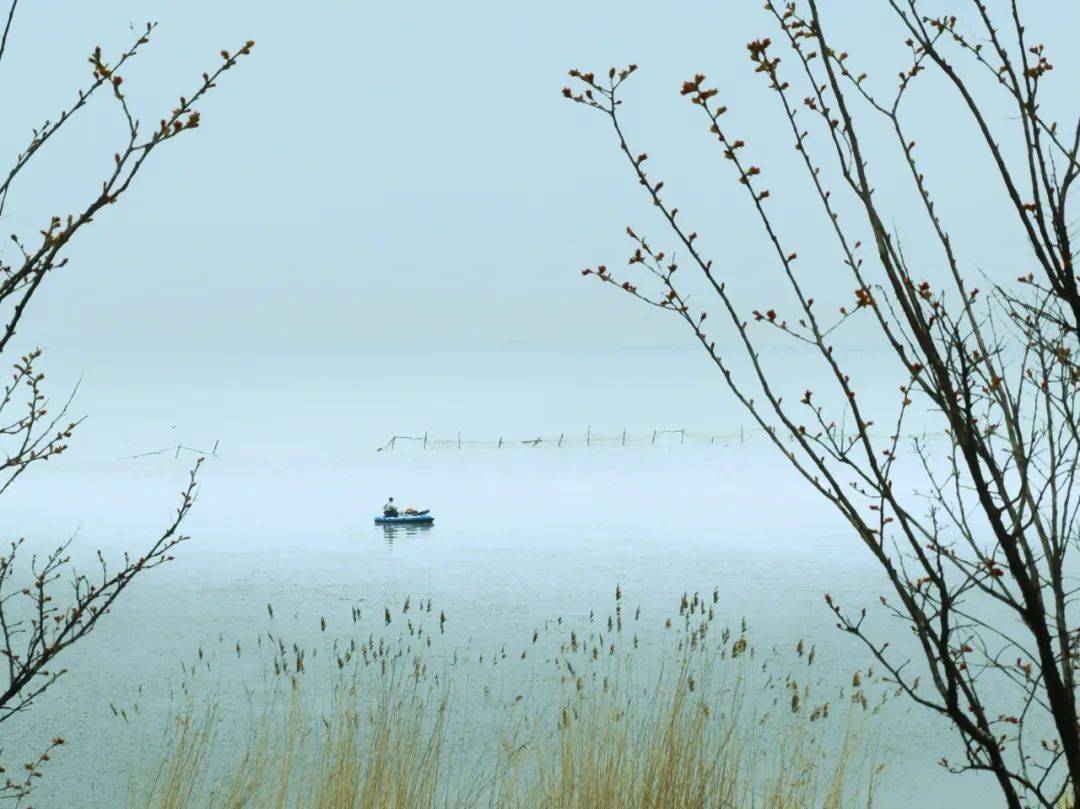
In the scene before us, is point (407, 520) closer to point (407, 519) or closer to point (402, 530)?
point (407, 519)

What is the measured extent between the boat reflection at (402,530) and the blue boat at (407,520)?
1.5 inches

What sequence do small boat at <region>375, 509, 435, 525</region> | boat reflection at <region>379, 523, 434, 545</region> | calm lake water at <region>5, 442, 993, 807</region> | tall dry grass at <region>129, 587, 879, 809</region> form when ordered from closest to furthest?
Answer: tall dry grass at <region>129, 587, 879, 809</region>
calm lake water at <region>5, 442, 993, 807</region>
boat reflection at <region>379, 523, 434, 545</region>
small boat at <region>375, 509, 435, 525</region>

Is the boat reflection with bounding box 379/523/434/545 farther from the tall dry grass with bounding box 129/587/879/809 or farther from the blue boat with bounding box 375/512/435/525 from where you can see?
the tall dry grass with bounding box 129/587/879/809

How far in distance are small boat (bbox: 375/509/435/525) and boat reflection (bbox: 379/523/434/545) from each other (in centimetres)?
Result: 4

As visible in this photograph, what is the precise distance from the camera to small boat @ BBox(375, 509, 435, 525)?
13.9 meters

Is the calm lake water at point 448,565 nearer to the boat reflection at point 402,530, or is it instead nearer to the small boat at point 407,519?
the boat reflection at point 402,530

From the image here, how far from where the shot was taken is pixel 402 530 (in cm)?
1384

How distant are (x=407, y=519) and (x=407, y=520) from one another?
23mm

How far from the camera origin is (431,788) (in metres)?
3.97

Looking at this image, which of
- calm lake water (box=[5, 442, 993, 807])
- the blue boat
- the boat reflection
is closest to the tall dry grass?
calm lake water (box=[5, 442, 993, 807])

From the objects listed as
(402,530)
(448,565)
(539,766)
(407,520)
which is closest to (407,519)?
(407,520)

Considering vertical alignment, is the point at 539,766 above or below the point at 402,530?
below

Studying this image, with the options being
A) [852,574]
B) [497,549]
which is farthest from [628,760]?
[497,549]

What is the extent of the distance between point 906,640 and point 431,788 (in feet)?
18.3
